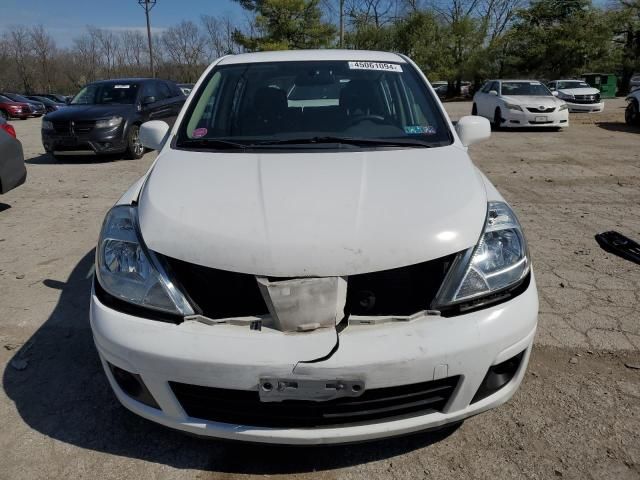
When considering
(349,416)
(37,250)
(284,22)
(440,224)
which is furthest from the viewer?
(284,22)

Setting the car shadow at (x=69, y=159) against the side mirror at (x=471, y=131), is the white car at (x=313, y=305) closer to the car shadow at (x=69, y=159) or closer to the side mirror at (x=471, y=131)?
the side mirror at (x=471, y=131)

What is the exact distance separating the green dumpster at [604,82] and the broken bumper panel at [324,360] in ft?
126

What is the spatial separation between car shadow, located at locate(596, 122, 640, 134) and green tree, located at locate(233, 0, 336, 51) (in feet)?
78.5

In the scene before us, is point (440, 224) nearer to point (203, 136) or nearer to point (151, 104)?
point (203, 136)

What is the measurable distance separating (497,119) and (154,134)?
13271 mm

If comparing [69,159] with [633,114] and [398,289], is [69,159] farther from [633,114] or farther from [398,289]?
[633,114]

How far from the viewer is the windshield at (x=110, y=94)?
10.1 metres

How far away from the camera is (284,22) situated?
35.2 m

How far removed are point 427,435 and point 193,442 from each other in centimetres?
101

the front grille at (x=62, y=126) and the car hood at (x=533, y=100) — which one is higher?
the car hood at (x=533, y=100)

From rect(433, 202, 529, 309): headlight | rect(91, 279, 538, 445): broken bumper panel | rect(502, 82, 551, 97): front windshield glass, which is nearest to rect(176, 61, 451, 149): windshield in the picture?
rect(433, 202, 529, 309): headlight

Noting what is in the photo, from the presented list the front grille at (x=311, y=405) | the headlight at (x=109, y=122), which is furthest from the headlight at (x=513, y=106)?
the front grille at (x=311, y=405)

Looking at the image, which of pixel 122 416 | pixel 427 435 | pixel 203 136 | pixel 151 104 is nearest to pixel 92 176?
→ pixel 151 104

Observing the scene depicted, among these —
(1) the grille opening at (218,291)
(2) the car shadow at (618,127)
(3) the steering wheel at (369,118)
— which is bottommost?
(2) the car shadow at (618,127)
